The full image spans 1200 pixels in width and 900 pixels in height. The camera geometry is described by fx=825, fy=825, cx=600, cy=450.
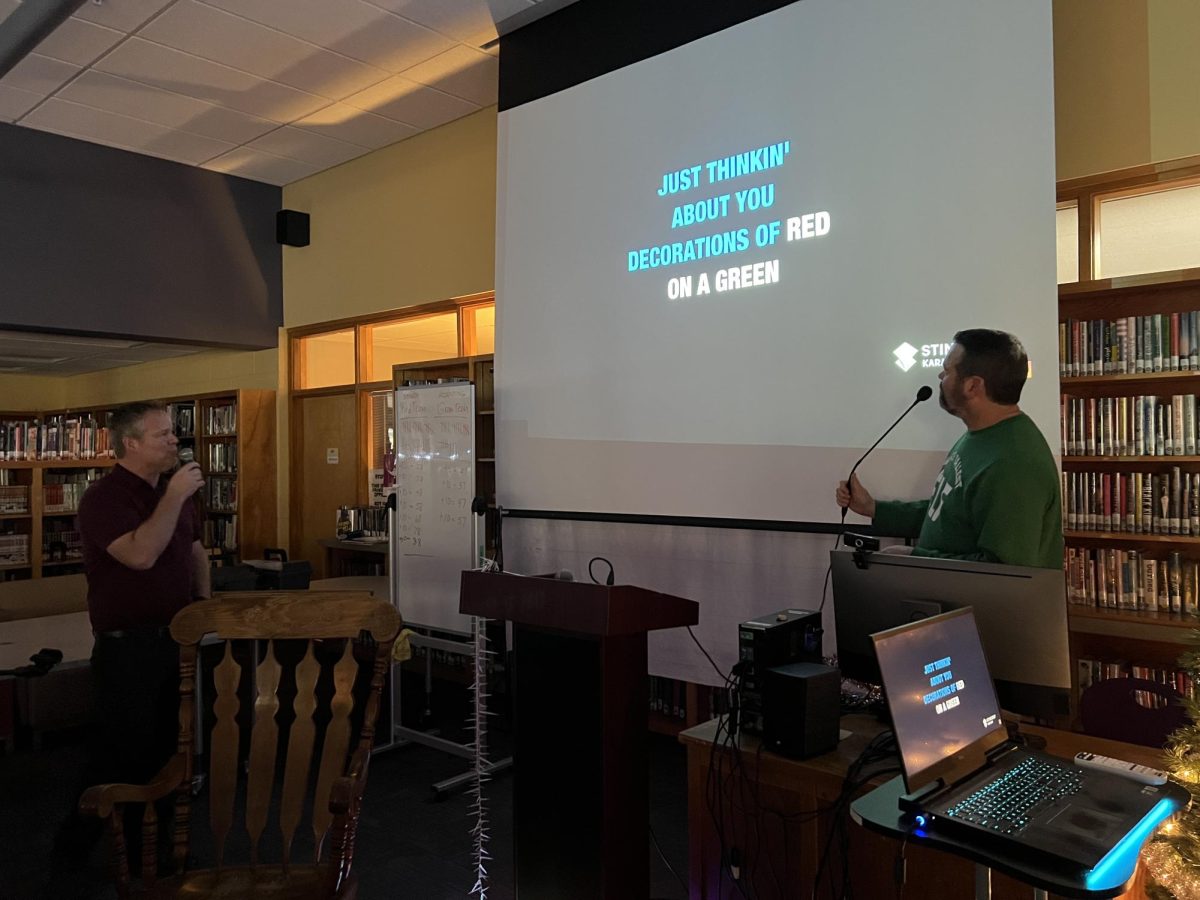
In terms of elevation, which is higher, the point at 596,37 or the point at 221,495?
the point at 596,37

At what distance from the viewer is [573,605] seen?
204 cm

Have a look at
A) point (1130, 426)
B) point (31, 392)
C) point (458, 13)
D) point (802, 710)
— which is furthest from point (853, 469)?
point (31, 392)

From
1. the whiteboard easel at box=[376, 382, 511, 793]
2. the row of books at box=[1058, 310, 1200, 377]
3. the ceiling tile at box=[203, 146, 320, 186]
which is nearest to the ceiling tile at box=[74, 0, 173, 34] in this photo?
the ceiling tile at box=[203, 146, 320, 186]

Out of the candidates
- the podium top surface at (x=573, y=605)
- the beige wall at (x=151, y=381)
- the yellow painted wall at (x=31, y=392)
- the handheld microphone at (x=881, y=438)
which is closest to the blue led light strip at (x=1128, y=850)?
the podium top surface at (x=573, y=605)

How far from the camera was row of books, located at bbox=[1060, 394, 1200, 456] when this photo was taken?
118 inches

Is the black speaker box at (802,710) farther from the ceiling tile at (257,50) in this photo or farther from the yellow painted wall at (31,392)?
the yellow painted wall at (31,392)

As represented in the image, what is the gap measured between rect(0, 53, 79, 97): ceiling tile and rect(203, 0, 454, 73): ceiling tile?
51.6 inches

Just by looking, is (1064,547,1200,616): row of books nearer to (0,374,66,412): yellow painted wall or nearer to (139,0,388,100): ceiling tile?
(139,0,388,100): ceiling tile

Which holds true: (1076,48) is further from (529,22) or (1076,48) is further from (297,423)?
(297,423)

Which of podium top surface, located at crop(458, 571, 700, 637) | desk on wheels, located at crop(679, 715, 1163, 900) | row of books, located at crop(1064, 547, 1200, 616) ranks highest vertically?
podium top surface, located at crop(458, 571, 700, 637)

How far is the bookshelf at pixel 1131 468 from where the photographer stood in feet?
9.84

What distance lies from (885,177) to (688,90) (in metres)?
1.06

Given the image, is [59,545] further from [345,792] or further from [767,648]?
[767,648]

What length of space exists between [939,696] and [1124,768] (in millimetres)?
511
